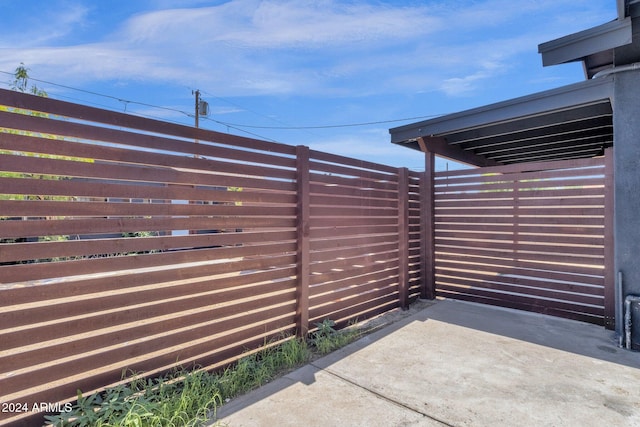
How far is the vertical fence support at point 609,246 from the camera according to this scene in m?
3.54

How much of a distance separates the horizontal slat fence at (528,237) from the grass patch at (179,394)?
3010 mm

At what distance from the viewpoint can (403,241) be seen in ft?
14.7

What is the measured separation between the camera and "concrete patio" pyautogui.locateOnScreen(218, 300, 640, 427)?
1.98 meters

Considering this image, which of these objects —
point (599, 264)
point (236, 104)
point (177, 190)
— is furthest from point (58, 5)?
point (236, 104)

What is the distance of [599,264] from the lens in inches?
145

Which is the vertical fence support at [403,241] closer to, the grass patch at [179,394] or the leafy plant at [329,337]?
the leafy plant at [329,337]

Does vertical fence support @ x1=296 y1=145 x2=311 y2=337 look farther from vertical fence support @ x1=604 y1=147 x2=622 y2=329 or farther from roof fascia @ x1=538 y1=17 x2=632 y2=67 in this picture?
vertical fence support @ x1=604 y1=147 x2=622 y2=329

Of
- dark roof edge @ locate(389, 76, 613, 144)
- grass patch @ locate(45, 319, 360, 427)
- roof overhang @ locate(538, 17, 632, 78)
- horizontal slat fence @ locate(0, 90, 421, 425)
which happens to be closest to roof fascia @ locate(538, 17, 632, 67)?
roof overhang @ locate(538, 17, 632, 78)

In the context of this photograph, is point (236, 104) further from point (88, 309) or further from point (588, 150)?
point (88, 309)

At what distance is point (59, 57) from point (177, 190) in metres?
10.0

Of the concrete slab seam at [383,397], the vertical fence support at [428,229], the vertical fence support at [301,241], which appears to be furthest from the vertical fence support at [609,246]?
the vertical fence support at [301,241]

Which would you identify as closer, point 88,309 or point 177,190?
point 88,309

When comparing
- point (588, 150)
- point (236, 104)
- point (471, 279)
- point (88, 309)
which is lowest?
point (471, 279)

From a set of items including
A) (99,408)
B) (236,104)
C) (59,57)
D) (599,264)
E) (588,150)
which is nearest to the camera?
(99,408)
